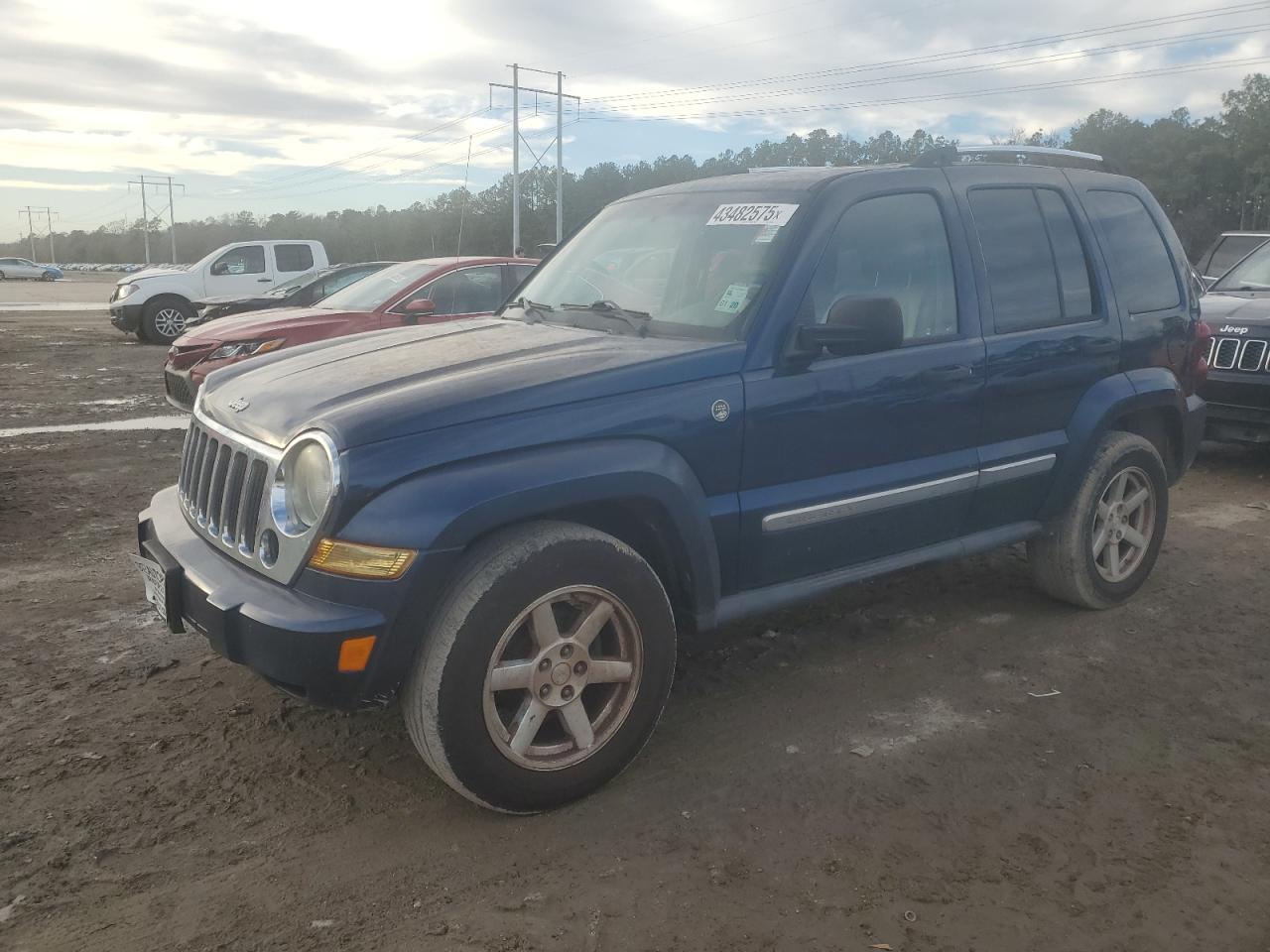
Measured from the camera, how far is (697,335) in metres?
3.52

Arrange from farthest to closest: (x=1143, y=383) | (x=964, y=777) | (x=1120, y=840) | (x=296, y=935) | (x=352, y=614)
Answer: (x=1143, y=383) < (x=964, y=777) < (x=1120, y=840) < (x=352, y=614) < (x=296, y=935)

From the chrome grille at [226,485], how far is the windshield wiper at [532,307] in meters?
1.35

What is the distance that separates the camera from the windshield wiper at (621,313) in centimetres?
370

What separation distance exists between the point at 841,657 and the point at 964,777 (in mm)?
1008

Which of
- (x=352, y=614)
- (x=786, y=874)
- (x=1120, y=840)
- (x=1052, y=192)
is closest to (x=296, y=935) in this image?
(x=352, y=614)

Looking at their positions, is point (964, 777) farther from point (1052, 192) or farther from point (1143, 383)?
point (1052, 192)

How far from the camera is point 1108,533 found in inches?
187

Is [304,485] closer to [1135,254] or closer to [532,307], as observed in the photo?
[532,307]

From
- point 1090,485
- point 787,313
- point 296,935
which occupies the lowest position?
point 296,935

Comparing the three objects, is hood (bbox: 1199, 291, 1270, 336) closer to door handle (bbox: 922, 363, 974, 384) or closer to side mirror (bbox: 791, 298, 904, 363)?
door handle (bbox: 922, 363, 974, 384)

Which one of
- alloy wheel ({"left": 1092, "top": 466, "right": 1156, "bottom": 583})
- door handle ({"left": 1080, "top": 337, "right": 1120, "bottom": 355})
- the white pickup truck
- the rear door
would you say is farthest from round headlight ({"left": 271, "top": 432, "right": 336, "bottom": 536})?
the white pickup truck

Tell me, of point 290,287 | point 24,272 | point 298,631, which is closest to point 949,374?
point 298,631

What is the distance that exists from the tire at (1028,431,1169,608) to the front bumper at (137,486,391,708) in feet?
10.1

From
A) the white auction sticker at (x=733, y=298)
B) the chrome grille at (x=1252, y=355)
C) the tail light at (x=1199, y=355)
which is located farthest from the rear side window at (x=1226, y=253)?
the white auction sticker at (x=733, y=298)
